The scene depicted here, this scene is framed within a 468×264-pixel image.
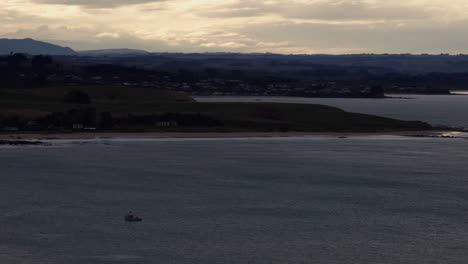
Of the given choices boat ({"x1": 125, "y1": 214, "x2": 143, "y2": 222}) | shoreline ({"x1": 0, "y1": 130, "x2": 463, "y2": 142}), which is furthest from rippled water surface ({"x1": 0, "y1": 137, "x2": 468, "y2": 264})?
shoreline ({"x1": 0, "y1": 130, "x2": 463, "y2": 142})

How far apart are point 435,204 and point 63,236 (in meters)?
13.4

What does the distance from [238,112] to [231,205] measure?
39035 mm

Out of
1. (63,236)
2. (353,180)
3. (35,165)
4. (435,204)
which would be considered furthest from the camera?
(35,165)

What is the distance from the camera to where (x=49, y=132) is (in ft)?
197

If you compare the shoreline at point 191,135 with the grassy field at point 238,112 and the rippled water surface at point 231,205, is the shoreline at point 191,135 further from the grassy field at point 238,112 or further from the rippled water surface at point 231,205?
the rippled water surface at point 231,205

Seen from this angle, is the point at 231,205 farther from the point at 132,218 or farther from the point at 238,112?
the point at 238,112

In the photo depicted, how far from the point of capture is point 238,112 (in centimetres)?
7188

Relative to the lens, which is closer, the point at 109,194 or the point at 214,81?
the point at 109,194

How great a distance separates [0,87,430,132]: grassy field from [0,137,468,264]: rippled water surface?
13881mm

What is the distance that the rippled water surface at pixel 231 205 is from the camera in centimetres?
2622

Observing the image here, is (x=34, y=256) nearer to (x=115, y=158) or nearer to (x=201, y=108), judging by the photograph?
(x=115, y=158)

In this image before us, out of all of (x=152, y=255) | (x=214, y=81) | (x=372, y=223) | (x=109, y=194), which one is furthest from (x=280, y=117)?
(x=214, y=81)

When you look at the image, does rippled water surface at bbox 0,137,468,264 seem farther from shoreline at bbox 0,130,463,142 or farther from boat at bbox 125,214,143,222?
shoreline at bbox 0,130,463,142

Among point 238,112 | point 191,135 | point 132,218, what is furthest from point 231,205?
point 238,112
